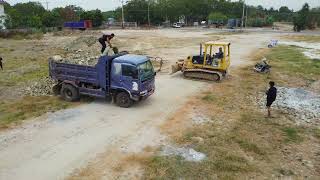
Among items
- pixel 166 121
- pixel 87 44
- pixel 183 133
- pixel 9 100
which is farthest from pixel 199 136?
pixel 87 44

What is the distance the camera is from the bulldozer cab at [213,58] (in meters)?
23.3

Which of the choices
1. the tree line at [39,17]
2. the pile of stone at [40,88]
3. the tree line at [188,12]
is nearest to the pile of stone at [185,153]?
the pile of stone at [40,88]

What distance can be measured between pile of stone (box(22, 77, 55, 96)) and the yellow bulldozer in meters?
8.82

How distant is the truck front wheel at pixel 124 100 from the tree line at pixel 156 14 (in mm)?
62118

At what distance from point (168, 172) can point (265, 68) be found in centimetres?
1829

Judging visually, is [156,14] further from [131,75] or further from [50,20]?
[131,75]

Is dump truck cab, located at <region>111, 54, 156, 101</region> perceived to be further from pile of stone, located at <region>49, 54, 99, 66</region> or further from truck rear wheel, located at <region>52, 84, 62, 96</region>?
pile of stone, located at <region>49, 54, 99, 66</region>

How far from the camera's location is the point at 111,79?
57.3ft

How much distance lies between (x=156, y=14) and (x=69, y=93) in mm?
89920

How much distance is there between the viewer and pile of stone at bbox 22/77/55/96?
796 inches

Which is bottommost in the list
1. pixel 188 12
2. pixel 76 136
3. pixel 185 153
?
pixel 185 153

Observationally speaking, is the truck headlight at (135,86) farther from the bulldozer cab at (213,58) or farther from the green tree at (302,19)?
the green tree at (302,19)

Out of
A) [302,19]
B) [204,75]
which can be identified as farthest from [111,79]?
[302,19]

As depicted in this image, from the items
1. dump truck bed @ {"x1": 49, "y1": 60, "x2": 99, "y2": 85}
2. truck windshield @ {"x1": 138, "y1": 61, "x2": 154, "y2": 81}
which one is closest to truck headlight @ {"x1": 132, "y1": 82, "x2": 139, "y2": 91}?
truck windshield @ {"x1": 138, "y1": 61, "x2": 154, "y2": 81}
